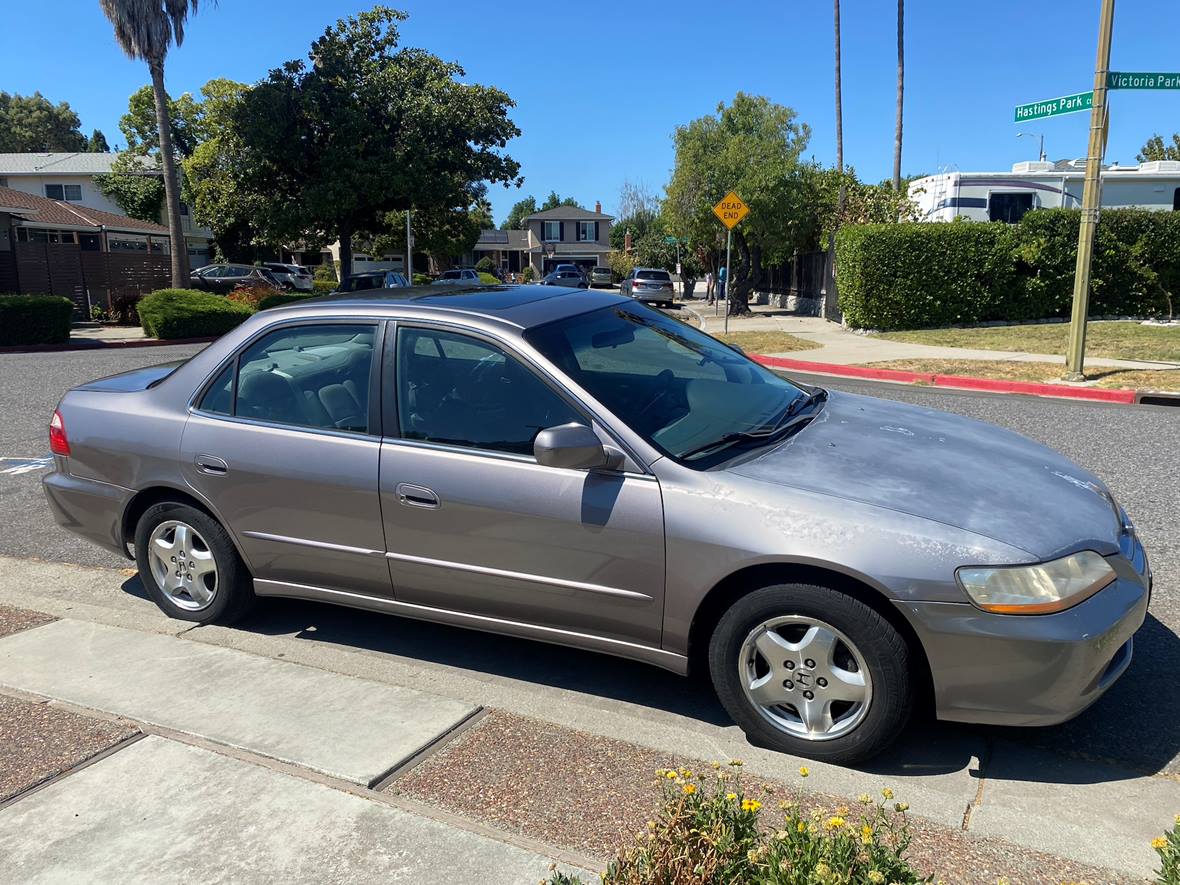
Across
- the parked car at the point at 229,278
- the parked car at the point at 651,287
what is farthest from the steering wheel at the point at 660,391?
the parked car at the point at 229,278

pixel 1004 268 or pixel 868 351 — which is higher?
pixel 1004 268

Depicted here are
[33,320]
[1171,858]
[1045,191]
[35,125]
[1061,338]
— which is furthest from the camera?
[35,125]

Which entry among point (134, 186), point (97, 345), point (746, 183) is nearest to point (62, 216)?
point (134, 186)

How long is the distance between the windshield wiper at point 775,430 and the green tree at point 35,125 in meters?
98.5

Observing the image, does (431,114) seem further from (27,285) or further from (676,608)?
(676,608)

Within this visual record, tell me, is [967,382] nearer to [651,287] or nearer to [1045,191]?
[1045,191]

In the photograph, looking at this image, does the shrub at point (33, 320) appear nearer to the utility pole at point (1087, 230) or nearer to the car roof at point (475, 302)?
the car roof at point (475, 302)

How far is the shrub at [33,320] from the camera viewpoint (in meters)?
19.0

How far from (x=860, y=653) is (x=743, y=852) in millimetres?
1034

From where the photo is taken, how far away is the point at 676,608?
3.21 metres

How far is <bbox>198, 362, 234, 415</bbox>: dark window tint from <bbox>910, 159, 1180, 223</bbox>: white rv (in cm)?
2253

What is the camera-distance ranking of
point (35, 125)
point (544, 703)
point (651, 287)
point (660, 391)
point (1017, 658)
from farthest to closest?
point (35, 125) → point (651, 287) → point (660, 391) → point (544, 703) → point (1017, 658)

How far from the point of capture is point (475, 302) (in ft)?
13.5

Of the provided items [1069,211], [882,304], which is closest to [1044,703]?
[882,304]
